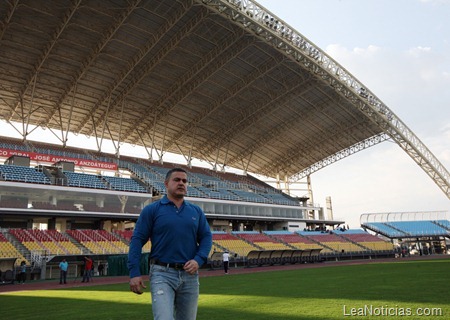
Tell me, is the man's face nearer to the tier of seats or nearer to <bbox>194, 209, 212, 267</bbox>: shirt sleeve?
<bbox>194, 209, 212, 267</bbox>: shirt sleeve

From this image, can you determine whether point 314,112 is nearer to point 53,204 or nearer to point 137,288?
point 53,204

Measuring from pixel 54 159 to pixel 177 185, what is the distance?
149 feet

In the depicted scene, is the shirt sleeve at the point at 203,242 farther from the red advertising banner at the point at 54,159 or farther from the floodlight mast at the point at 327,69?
the red advertising banner at the point at 54,159

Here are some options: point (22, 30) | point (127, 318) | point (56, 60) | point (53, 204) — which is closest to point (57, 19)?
point (22, 30)

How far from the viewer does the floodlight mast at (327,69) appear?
1377 inches

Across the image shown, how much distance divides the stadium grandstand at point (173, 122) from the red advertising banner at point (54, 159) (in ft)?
0.52

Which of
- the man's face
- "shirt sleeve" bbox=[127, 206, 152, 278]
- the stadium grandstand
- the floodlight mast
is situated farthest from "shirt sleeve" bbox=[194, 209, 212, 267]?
the floodlight mast

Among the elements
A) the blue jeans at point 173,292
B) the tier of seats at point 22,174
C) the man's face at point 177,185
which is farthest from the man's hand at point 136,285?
the tier of seats at point 22,174

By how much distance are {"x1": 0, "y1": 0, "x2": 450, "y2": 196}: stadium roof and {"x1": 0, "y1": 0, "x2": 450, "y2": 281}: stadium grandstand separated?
174 millimetres

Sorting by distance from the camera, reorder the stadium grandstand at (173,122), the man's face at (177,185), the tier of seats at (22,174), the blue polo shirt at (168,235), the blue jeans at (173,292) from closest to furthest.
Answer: the blue jeans at (173,292)
the blue polo shirt at (168,235)
the man's face at (177,185)
the stadium grandstand at (173,122)
the tier of seats at (22,174)

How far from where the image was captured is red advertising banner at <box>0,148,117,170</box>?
143ft

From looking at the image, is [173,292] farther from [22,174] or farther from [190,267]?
[22,174]

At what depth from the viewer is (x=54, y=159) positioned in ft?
150

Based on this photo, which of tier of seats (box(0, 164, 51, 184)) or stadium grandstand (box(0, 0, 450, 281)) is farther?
tier of seats (box(0, 164, 51, 184))
